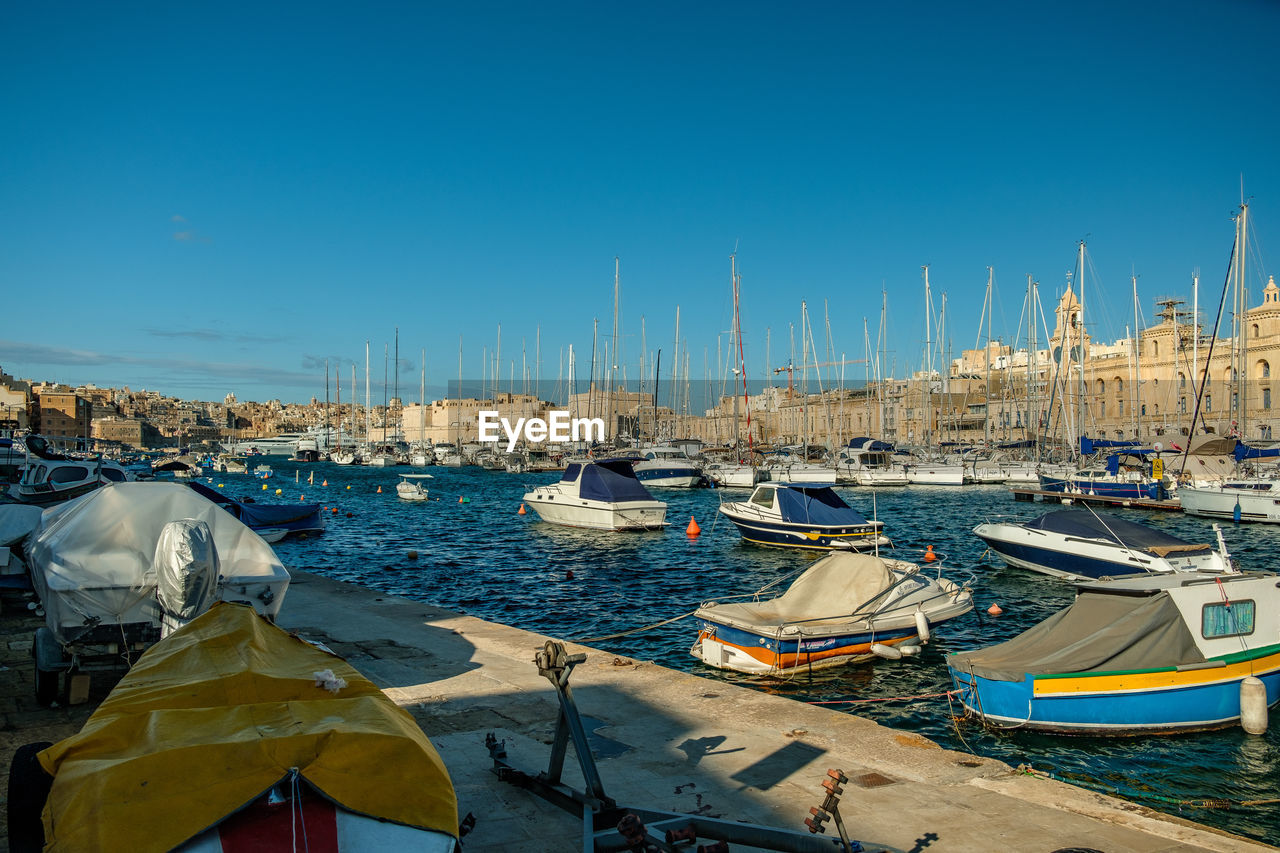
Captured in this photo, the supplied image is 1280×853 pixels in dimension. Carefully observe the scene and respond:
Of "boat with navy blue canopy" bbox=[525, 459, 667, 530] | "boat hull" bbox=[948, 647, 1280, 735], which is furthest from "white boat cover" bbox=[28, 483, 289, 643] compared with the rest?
"boat with navy blue canopy" bbox=[525, 459, 667, 530]

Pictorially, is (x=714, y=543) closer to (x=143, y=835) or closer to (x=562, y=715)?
(x=562, y=715)

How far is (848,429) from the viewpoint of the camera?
125 m

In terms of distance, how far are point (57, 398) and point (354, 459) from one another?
64.9 meters

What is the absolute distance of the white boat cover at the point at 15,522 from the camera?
56.4ft

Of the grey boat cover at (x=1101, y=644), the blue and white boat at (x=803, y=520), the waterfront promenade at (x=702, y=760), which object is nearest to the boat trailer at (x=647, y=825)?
the waterfront promenade at (x=702, y=760)

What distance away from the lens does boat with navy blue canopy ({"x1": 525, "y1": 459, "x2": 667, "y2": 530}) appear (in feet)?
118

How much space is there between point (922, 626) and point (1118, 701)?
407 centimetres

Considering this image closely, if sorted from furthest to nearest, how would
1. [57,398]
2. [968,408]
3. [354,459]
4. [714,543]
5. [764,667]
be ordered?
[57,398], [354,459], [968,408], [714,543], [764,667]

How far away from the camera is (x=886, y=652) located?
1441 cm

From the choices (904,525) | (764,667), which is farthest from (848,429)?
(764,667)

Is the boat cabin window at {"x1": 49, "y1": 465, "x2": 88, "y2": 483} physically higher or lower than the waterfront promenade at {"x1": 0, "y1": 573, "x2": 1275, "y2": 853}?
higher

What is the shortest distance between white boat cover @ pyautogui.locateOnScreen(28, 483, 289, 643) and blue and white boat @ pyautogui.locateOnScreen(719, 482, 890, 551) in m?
21.2

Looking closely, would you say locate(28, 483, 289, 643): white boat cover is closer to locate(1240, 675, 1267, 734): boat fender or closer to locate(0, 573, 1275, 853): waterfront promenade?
locate(0, 573, 1275, 853): waterfront promenade

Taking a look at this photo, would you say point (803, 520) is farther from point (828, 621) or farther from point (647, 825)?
point (647, 825)
